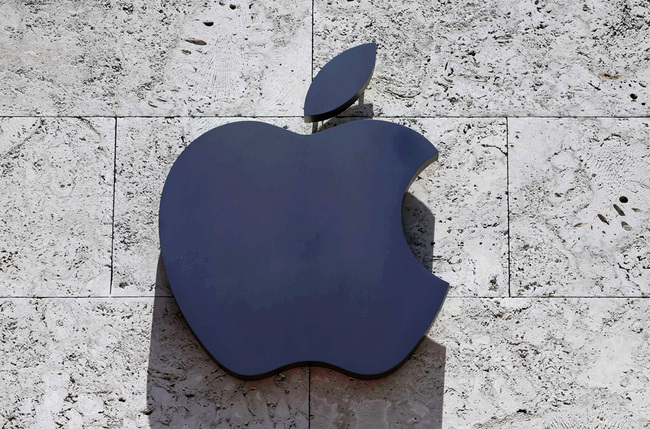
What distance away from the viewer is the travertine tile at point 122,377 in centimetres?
416

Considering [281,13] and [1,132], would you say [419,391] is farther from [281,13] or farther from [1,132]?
[1,132]

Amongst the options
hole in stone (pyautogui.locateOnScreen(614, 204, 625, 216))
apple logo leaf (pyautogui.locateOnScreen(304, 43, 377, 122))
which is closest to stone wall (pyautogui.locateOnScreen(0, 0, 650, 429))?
hole in stone (pyautogui.locateOnScreen(614, 204, 625, 216))

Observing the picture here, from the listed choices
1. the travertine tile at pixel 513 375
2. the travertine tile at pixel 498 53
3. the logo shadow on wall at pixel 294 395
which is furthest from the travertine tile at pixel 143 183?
the travertine tile at pixel 513 375

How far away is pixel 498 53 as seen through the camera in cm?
455

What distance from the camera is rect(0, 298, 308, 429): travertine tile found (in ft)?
13.7

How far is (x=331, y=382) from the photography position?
13.7 ft

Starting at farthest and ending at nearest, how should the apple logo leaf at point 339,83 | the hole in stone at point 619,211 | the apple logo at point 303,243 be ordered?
1. the hole in stone at point 619,211
2. the apple logo leaf at point 339,83
3. the apple logo at point 303,243

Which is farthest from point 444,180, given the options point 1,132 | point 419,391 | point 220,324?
point 1,132

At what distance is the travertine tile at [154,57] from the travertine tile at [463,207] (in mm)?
874

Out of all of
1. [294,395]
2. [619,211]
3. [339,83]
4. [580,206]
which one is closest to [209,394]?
[294,395]

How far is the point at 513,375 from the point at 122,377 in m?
2.17

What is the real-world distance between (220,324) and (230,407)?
49 cm

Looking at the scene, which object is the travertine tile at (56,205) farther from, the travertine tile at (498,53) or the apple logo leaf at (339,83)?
the travertine tile at (498,53)

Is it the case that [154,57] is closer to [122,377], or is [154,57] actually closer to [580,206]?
[122,377]
